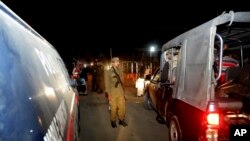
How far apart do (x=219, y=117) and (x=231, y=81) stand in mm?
1534

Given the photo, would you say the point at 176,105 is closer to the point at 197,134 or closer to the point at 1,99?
the point at 197,134

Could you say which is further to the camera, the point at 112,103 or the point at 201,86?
the point at 112,103

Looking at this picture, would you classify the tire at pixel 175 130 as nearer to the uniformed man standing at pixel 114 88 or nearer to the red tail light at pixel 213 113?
the red tail light at pixel 213 113

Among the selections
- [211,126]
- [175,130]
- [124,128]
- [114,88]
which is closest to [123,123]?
[124,128]

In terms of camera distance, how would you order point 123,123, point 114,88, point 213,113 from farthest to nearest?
point 123,123 < point 114,88 < point 213,113

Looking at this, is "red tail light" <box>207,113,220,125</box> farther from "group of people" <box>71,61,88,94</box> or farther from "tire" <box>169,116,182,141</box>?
"group of people" <box>71,61,88,94</box>

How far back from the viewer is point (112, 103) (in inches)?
306

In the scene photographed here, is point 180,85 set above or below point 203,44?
below

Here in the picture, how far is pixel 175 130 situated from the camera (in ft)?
18.1

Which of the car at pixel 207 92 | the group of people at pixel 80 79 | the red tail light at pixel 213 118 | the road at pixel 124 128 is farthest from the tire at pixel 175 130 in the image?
the group of people at pixel 80 79

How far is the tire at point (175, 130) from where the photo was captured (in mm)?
5234

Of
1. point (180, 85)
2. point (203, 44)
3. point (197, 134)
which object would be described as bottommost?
point (197, 134)

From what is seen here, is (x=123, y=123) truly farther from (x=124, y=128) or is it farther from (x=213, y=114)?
(x=213, y=114)

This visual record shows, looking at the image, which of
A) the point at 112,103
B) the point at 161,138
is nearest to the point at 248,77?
the point at 161,138
